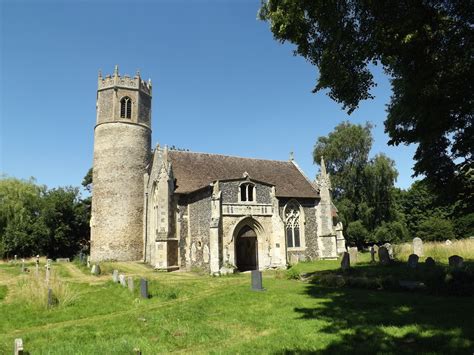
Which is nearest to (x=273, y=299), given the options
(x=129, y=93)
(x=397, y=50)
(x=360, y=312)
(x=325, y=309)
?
(x=325, y=309)

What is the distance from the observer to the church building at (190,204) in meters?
24.2

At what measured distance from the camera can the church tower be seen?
1209 inches

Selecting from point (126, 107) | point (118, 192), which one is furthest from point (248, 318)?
point (126, 107)

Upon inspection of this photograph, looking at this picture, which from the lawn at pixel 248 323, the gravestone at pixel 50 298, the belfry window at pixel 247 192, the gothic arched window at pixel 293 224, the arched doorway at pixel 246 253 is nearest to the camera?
the lawn at pixel 248 323

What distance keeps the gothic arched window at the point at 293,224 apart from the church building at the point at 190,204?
0.25ft

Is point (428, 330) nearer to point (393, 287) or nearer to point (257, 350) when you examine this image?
point (257, 350)

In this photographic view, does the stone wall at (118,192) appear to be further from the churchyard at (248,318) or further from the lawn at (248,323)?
the lawn at (248,323)

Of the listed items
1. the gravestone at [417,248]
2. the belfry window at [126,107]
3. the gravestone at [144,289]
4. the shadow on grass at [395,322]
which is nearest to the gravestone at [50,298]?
the gravestone at [144,289]

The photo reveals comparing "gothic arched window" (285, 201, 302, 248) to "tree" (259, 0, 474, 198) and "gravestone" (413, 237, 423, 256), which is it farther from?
"tree" (259, 0, 474, 198)

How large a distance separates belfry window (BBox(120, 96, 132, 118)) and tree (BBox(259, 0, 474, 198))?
76.8 ft

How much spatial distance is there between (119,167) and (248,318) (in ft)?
80.3

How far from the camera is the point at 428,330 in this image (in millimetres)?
7637

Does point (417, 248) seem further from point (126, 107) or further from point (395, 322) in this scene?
point (126, 107)

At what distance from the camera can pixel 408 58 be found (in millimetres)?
9570
